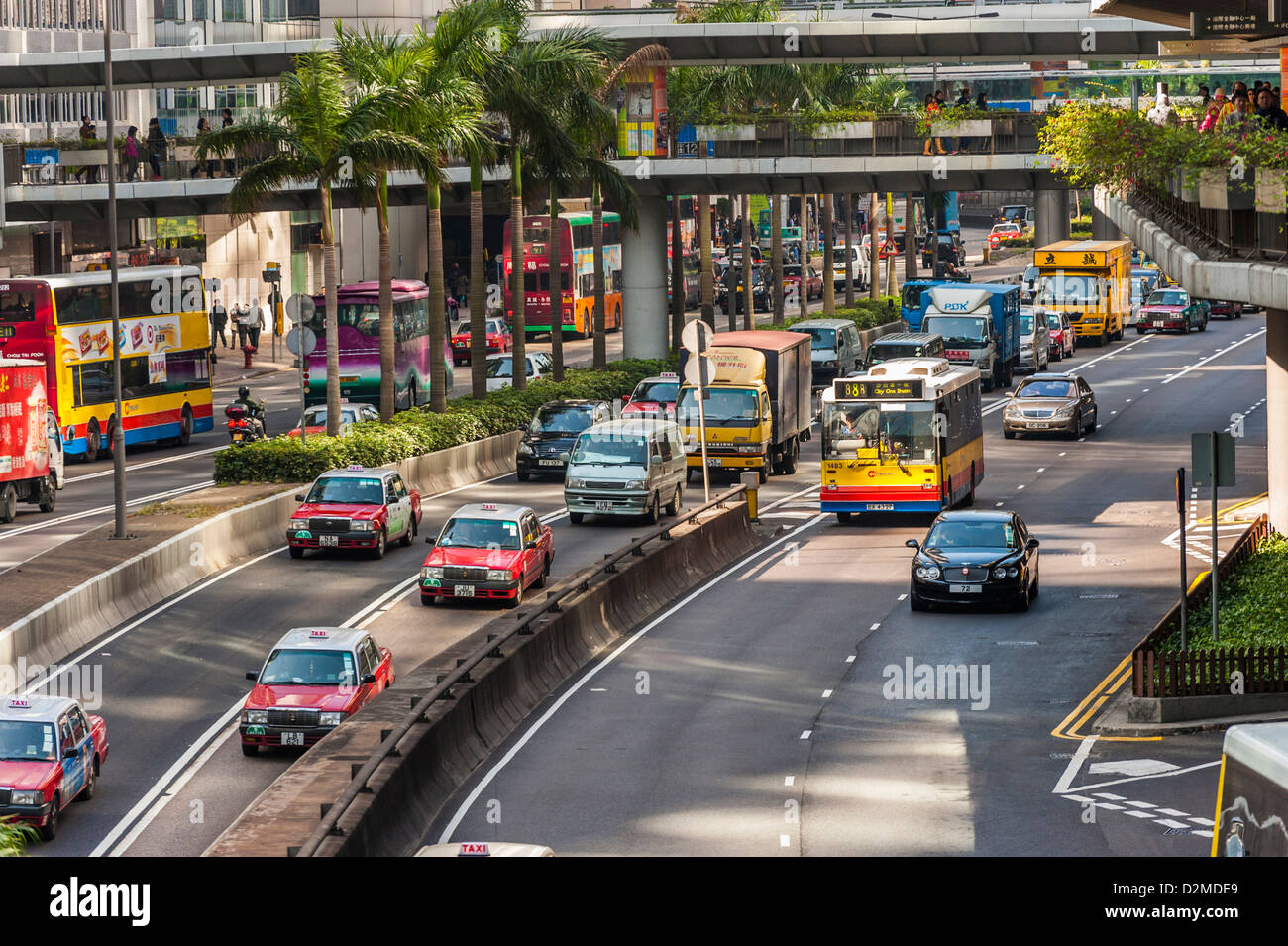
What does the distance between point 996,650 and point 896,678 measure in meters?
2.51

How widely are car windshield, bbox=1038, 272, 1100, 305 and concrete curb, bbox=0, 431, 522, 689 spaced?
40.7m

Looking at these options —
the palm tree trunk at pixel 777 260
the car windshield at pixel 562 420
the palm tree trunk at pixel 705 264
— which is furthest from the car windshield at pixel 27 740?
the palm tree trunk at pixel 777 260

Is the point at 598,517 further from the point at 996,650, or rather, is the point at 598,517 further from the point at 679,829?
the point at 679,829

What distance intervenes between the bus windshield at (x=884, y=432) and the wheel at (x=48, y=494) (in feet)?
56.3

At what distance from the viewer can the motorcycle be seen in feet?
174

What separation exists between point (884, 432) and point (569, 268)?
46982mm

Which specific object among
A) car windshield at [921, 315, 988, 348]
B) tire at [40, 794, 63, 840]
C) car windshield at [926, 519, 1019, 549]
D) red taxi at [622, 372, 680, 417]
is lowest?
tire at [40, 794, 63, 840]

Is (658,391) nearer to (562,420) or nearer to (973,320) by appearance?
(562,420)

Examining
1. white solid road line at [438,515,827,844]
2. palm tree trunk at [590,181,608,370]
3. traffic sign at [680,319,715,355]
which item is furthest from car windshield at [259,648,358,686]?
palm tree trunk at [590,181,608,370]

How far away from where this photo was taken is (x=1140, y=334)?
292 ft

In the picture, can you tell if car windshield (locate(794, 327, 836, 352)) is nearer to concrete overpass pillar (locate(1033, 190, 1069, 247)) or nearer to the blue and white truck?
the blue and white truck

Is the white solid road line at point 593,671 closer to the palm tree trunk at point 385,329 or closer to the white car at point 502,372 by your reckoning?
the palm tree trunk at point 385,329

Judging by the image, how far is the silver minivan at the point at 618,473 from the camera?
134ft
